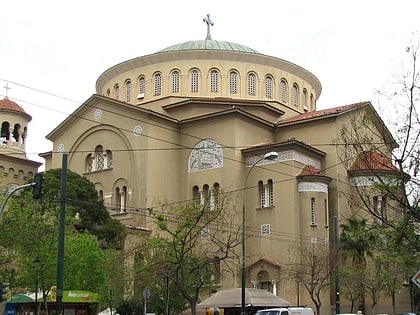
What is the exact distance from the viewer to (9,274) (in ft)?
93.8

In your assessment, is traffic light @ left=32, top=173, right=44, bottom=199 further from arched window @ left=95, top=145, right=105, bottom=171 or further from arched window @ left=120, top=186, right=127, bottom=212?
arched window @ left=95, top=145, right=105, bottom=171

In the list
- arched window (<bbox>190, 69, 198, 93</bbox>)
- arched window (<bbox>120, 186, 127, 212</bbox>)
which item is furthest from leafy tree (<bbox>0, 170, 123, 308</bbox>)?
arched window (<bbox>190, 69, 198, 93</bbox>)

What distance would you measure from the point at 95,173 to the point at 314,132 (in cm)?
1539

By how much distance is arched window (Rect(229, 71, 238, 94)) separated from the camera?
51.3 meters

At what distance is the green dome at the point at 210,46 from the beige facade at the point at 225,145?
103mm

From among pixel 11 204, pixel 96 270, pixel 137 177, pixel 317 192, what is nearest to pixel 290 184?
pixel 317 192

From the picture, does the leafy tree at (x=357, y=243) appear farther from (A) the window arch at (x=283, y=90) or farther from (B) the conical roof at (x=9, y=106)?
(B) the conical roof at (x=9, y=106)

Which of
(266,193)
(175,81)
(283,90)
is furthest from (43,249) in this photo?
(283,90)

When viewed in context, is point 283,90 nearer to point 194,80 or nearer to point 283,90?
point 283,90

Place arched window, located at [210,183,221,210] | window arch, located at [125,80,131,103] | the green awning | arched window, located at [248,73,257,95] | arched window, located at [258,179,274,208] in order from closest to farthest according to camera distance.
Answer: the green awning
arched window, located at [210,183,221,210]
arched window, located at [258,179,274,208]
arched window, located at [248,73,257,95]
window arch, located at [125,80,131,103]

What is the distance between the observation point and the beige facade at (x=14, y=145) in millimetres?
55000

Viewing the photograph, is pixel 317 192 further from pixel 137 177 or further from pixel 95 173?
pixel 95 173

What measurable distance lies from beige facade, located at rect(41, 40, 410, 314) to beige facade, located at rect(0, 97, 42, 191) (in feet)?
10.5

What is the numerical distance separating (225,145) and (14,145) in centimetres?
2099
